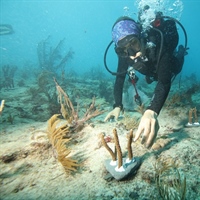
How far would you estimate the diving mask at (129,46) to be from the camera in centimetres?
351

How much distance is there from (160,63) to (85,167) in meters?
2.34

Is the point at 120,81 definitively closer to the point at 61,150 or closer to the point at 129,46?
the point at 129,46

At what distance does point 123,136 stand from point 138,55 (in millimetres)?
1724

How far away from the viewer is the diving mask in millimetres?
3510

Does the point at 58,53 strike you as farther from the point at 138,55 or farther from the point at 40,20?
the point at 40,20

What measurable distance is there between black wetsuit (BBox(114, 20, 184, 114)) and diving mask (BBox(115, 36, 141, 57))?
0.89 feet

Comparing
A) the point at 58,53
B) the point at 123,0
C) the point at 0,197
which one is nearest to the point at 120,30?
the point at 0,197

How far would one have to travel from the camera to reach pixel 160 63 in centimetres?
341

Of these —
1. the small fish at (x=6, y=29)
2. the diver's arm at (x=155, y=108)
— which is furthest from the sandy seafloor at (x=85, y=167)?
the small fish at (x=6, y=29)

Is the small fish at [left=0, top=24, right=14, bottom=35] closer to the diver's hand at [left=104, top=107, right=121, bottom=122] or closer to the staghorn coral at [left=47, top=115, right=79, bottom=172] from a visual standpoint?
the diver's hand at [left=104, top=107, right=121, bottom=122]

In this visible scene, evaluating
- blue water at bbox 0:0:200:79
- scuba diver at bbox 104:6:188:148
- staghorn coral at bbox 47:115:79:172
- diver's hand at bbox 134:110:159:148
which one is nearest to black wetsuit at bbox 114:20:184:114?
scuba diver at bbox 104:6:188:148

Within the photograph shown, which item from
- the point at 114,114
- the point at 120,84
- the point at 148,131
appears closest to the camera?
the point at 148,131

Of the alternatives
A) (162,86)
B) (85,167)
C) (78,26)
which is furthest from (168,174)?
(78,26)

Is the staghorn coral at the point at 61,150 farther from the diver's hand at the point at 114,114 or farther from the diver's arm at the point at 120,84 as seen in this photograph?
the diver's arm at the point at 120,84
